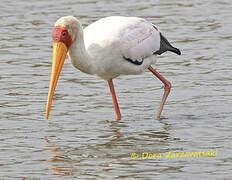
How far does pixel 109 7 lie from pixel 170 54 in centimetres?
492

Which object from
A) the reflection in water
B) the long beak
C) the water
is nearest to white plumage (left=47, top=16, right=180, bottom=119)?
the long beak

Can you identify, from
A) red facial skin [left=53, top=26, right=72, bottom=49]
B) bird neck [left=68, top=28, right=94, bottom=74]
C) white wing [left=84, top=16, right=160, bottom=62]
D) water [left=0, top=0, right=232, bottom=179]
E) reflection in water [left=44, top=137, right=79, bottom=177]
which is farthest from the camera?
white wing [left=84, top=16, right=160, bottom=62]

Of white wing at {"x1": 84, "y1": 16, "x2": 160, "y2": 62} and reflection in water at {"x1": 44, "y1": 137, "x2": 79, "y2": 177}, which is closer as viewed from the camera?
reflection in water at {"x1": 44, "y1": 137, "x2": 79, "y2": 177}

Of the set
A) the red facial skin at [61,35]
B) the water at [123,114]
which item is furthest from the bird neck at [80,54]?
the water at [123,114]

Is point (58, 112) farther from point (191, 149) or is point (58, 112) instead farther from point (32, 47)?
point (32, 47)

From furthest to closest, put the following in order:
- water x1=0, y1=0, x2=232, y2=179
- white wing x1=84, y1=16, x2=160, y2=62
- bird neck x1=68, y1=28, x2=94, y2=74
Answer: white wing x1=84, y1=16, x2=160, y2=62, bird neck x1=68, y1=28, x2=94, y2=74, water x1=0, y1=0, x2=232, y2=179

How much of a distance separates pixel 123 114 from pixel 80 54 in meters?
1.51

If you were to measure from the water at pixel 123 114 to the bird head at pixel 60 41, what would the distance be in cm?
63

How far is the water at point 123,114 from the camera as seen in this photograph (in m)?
7.21

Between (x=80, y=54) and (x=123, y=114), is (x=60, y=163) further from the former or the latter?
(x=123, y=114)

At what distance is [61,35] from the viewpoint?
8.27m

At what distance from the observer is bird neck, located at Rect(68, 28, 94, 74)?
8.43 m

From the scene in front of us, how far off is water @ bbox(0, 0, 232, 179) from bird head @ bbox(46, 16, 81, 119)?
0.63 m

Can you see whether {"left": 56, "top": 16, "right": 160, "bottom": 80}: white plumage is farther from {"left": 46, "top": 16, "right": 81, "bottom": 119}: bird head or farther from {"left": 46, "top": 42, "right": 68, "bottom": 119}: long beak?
{"left": 46, "top": 42, "right": 68, "bottom": 119}: long beak
